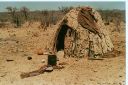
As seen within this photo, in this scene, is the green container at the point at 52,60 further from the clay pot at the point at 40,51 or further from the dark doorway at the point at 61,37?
the dark doorway at the point at 61,37

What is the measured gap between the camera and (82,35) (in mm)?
10812

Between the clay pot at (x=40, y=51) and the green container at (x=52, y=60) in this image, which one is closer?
the green container at (x=52, y=60)

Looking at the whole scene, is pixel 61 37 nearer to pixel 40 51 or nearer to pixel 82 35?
pixel 40 51

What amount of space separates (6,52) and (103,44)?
3.66 metres

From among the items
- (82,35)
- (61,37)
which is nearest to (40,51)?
(61,37)

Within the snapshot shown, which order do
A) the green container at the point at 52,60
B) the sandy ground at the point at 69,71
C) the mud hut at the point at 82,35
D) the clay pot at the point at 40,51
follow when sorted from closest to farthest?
1. the sandy ground at the point at 69,71
2. the green container at the point at 52,60
3. the mud hut at the point at 82,35
4. the clay pot at the point at 40,51

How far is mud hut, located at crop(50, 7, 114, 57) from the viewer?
10.8 metres

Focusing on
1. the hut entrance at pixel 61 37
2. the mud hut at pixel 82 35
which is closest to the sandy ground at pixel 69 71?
the mud hut at pixel 82 35

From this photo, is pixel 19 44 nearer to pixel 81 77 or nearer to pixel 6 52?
pixel 6 52

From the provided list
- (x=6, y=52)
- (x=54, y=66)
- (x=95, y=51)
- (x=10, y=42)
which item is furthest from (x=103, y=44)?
(x=10, y=42)

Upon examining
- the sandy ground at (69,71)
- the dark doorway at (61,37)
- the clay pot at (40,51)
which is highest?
the dark doorway at (61,37)

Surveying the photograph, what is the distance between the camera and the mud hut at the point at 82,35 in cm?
1076

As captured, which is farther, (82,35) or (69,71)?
(82,35)

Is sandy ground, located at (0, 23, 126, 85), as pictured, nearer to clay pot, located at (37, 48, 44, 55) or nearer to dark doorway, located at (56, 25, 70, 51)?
clay pot, located at (37, 48, 44, 55)
